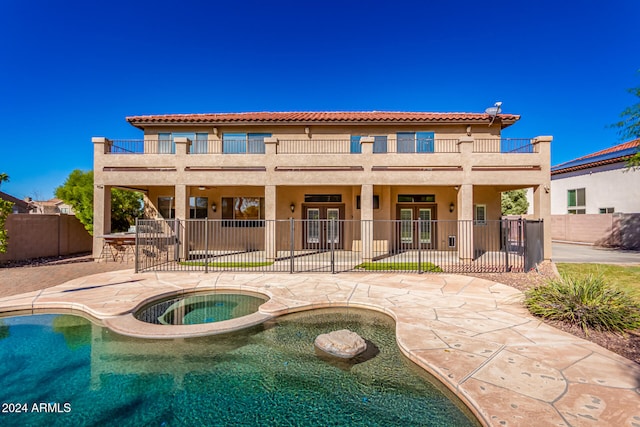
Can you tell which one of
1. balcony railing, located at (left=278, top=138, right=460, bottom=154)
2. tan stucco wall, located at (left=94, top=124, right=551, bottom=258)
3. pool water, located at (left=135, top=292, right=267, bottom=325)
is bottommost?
pool water, located at (left=135, top=292, right=267, bottom=325)

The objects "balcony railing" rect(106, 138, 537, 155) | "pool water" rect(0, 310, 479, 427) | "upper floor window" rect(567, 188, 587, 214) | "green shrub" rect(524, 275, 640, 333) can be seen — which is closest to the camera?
"pool water" rect(0, 310, 479, 427)

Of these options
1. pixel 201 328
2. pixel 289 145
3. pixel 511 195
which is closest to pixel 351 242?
pixel 289 145

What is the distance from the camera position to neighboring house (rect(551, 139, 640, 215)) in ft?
66.0

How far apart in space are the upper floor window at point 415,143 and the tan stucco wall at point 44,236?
18045 millimetres

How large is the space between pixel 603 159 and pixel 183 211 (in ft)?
94.9

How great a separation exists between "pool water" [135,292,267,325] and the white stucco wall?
77.5 feet

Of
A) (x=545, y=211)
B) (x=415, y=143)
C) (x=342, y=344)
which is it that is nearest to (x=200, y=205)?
(x=415, y=143)

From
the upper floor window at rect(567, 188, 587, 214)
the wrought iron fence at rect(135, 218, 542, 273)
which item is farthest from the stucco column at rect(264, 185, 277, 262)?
the upper floor window at rect(567, 188, 587, 214)

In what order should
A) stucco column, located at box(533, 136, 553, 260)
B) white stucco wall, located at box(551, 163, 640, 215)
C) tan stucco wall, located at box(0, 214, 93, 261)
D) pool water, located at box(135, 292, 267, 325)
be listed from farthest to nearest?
1. white stucco wall, located at box(551, 163, 640, 215)
2. tan stucco wall, located at box(0, 214, 93, 261)
3. stucco column, located at box(533, 136, 553, 260)
4. pool water, located at box(135, 292, 267, 325)

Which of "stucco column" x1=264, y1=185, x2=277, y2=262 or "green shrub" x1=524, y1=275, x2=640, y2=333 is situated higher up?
"stucco column" x1=264, y1=185, x2=277, y2=262

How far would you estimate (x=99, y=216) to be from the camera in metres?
13.5

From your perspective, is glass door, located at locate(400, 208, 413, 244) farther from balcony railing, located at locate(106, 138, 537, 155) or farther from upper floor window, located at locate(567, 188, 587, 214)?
upper floor window, located at locate(567, 188, 587, 214)

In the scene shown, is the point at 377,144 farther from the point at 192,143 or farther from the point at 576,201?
the point at 576,201

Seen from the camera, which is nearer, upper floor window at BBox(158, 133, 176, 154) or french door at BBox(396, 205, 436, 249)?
upper floor window at BBox(158, 133, 176, 154)
